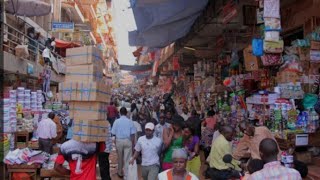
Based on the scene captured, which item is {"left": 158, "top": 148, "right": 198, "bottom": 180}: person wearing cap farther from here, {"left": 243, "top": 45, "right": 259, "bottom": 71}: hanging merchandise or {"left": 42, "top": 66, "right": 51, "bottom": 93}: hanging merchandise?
{"left": 42, "top": 66, "right": 51, "bottom": 93}: hanging merchandise

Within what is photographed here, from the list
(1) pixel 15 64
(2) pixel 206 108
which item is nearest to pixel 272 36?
(2) pixel 206 108

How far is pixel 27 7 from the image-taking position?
625 inches

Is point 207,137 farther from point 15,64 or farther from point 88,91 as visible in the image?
point 15,64

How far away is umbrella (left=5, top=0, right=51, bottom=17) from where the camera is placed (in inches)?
612

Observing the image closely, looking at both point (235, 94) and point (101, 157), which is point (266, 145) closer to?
point (101, 157)

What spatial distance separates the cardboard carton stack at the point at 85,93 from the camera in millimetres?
5852

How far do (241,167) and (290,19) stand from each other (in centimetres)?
447

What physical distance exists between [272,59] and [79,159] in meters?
3.85

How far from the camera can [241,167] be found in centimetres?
617

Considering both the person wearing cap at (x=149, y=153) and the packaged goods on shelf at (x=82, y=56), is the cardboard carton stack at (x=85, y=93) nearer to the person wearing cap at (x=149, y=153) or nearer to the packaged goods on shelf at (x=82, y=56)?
the packaged goods on shelf at (x=82, y=56)

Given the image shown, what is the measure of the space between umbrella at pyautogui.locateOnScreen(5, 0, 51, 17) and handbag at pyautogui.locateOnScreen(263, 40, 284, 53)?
11004 millimetres

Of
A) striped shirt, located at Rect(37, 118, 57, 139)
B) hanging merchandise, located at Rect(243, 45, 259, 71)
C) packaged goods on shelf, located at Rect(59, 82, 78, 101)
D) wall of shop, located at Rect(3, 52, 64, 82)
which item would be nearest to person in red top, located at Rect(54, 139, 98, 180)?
packaged goods on shelf, located at Rect(59, 82, 78, 101)

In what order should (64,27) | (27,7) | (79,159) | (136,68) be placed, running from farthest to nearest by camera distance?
(136,68) → (64,27) → (27,7) → (79,159)

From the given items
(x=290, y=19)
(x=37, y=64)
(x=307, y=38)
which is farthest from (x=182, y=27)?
(x=37, y=64)
